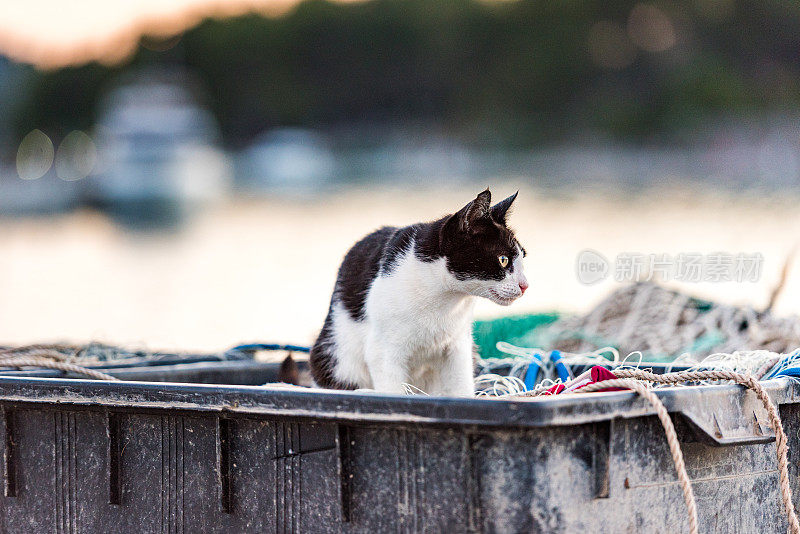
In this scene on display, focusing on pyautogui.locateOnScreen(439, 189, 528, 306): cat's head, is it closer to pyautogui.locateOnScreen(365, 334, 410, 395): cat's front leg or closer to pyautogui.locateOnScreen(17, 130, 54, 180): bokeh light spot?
pyautogui.locateOnScreen(365, 334, 410, 395): cat's front leg

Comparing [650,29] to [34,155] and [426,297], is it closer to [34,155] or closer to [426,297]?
[34,155]

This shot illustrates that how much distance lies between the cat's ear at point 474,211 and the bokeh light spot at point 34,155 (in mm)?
78614

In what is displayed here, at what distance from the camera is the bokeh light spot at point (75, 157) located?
8138 centimetres

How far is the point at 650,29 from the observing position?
81812 mm

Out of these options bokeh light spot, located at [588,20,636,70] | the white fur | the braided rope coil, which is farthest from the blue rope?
bokeh light spot, located at [588,20,636,70]

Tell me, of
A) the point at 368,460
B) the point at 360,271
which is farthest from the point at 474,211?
the point at 368,460

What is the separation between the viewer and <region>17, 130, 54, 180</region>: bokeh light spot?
265ft

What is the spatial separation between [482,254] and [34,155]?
91.1 metres

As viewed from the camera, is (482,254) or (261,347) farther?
(261,347)

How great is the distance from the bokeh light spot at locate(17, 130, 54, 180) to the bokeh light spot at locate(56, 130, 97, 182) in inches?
37.0

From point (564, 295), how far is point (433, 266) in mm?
12013

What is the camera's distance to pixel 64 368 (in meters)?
3.50

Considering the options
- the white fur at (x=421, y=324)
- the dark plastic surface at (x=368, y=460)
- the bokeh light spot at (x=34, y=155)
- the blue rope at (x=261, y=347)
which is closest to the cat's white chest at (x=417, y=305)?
the white fur at (x=421, y=324)

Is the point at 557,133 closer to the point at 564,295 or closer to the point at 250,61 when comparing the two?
the point at 250,61
